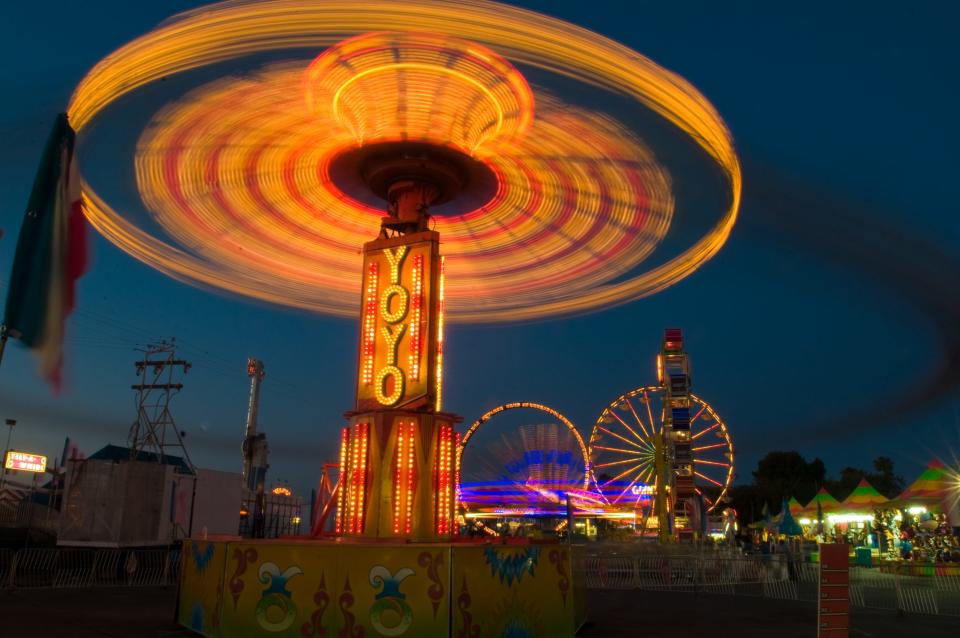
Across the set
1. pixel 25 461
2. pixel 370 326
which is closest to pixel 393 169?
pixel 370 326

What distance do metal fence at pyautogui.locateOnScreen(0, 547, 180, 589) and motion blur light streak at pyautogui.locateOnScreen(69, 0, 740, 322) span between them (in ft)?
37.2

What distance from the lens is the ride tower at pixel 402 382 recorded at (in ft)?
46.7

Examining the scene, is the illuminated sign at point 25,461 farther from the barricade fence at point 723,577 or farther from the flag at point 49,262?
the flag at point 49,262

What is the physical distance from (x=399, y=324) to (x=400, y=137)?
3.80 metres

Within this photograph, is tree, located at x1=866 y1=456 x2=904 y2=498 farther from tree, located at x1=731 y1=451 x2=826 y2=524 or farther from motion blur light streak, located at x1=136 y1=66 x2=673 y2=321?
motion blur light streak, located at x1=136 y1=66 x2=673 y2=321

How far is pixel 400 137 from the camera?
15.3 meters

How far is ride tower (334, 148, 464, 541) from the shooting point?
14.2 metres

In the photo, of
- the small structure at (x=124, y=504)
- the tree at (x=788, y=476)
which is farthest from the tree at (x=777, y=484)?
the small structure at (x=124, y=504)

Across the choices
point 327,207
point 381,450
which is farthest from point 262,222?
point 381,450

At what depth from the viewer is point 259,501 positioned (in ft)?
110

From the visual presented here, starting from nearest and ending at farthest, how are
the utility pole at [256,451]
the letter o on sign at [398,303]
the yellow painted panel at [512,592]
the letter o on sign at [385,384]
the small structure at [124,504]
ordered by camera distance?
the yellow painted panel at [512,592] < the letter o on sign at [385,384] < the letter o on sign at [398,303] < the small structure at [124,504] < the utility pole at [256,451]

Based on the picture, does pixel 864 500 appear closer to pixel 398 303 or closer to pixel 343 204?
pixel 343 204

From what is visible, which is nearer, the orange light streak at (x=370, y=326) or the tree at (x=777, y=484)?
the orange light streak at (x=370, y=326)

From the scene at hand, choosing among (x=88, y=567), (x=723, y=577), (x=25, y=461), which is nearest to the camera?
(x=88, y=567)
